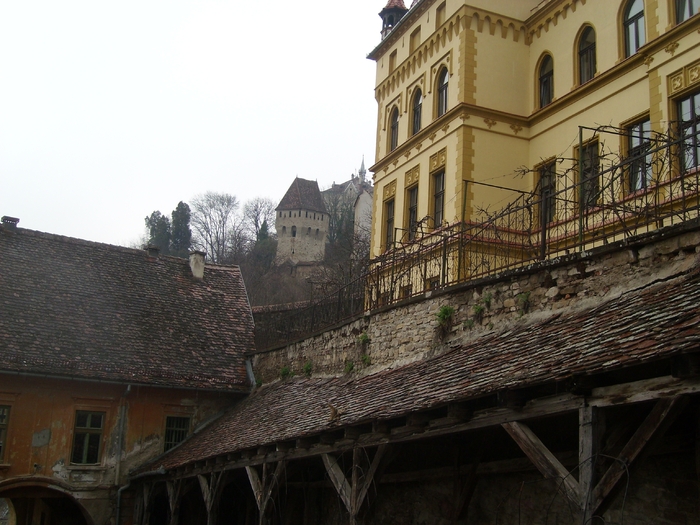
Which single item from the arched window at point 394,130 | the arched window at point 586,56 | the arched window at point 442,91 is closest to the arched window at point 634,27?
the arched window at point 586,56

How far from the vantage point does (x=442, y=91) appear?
24031mm

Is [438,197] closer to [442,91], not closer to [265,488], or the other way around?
[442,91]

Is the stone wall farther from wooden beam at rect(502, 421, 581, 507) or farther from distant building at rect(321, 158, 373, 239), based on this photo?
distant building at rect(321, 158, 373, 239)

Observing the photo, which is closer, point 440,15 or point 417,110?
point 440,15

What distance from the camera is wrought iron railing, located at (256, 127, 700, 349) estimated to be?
34.1 feet

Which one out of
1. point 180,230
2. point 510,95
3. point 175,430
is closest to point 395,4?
point 510,95

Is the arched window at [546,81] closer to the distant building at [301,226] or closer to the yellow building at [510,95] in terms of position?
the yellow building at [510,95]

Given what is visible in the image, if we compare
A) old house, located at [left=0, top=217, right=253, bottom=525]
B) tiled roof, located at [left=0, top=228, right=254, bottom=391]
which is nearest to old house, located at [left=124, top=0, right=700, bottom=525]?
old house, located at [left=0, top=217, right=253, bottom=525]

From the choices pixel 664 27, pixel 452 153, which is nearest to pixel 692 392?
pixel 664 27

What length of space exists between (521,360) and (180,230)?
215 feet

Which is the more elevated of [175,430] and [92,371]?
[92,371]

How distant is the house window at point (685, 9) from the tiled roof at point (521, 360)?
33.9 ft

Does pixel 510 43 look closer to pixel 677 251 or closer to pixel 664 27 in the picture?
pixel 664 27

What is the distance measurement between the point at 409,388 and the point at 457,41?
50.3 feet
